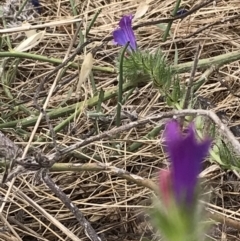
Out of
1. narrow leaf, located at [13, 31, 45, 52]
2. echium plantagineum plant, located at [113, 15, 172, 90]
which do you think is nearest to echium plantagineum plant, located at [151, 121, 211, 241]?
echium plantagineum plant, located at [113, 15, 172, 90]

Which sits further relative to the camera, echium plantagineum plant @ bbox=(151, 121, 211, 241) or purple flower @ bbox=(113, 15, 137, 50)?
purple flower @ bbox=(113, 15, 137, 50)

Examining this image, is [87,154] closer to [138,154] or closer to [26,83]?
[138,154]

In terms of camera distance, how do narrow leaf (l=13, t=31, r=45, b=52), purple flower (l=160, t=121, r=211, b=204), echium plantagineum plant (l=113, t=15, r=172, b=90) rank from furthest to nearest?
narrow leaf (l=13, t=31, r=45, b=52), echium plantagineum plant (l=113, t=15, r=172, b=90), purple flower (l=160, t=121, r=211, b=204)

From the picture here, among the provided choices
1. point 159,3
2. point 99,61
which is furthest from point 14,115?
point 159,3

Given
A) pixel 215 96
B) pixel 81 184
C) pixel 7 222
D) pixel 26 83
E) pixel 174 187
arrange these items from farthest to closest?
pixel 26 83 → pixel 215 96 → pixel 81 184 → pixel 7 222 → pixel 174 187

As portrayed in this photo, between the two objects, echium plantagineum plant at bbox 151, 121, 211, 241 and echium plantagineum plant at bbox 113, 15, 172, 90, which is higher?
echium plantagineum plant at bbox 151, 121, 211, 241

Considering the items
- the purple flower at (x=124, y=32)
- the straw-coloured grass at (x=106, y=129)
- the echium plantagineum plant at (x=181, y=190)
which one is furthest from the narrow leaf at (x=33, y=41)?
the echium plantagineum plant at (x=181, y=190)

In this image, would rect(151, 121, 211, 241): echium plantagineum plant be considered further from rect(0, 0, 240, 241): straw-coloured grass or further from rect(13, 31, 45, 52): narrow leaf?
rect(13, 31, 45, 52): narrow leaf

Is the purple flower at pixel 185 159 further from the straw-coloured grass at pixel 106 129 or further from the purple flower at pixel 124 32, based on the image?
the purple flower at pixel 124 32
